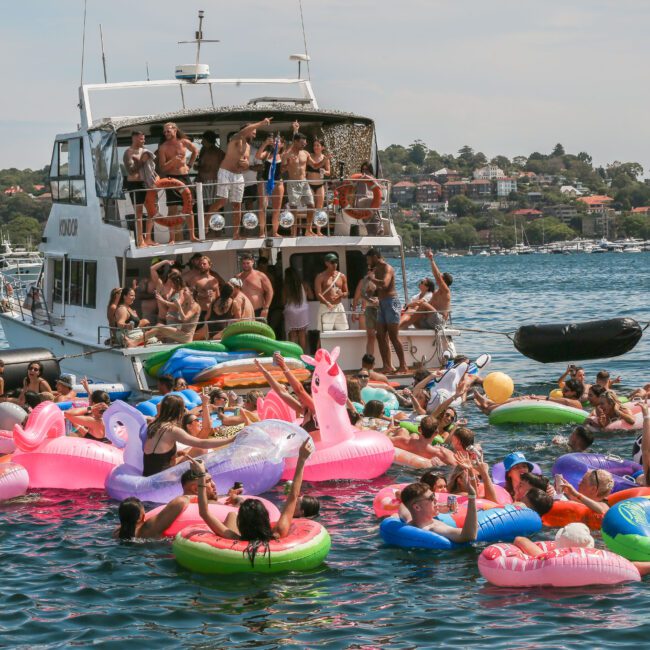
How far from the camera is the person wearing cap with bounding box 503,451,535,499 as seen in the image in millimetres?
13062

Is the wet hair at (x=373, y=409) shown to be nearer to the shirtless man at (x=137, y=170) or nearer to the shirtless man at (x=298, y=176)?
the shirtless man at (x=298, y=176)

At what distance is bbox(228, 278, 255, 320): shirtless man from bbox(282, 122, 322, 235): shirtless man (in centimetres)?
154

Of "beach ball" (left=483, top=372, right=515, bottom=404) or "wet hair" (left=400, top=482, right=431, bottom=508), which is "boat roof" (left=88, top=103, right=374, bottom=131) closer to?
"beach ball" (left=483, top=372, right=515, bottom=404)

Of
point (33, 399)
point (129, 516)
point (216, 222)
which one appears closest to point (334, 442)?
point (129, 516)

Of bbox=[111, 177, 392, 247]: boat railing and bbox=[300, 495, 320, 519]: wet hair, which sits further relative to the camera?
bbox=[111, 177, 392, 247]: boat railing

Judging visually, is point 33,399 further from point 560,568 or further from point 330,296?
point 560,568

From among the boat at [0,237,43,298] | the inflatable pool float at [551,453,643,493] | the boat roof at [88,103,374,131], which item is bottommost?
the inflatable pool float at [551,453,643,493]

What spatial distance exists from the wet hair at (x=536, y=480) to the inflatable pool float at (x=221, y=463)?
8.83ft

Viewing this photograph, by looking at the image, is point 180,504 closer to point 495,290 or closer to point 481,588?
point 481,588

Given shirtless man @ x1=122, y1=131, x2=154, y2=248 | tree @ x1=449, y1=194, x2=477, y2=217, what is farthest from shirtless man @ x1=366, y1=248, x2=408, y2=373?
tree @ x1=449, y1=194, x2=477, y2=217

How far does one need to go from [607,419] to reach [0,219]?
362ft

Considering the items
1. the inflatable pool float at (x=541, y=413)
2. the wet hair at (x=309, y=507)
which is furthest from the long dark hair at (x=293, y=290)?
the wet hair at (x=309, y=507)

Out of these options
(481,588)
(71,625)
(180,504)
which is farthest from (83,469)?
(481,588)

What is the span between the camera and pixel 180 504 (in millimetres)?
12125
